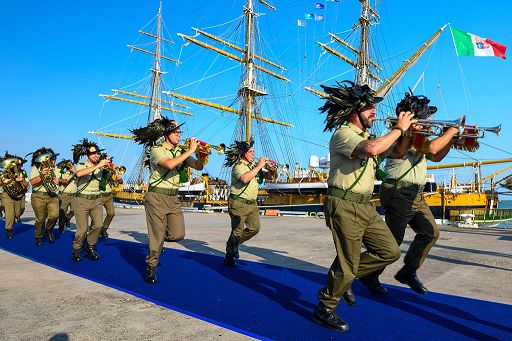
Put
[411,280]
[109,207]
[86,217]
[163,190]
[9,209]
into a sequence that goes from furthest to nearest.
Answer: [109,207]
[9,209]
[86,217]
[163,190]
[411,280]

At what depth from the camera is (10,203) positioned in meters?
9.83

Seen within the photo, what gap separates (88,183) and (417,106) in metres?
5.55

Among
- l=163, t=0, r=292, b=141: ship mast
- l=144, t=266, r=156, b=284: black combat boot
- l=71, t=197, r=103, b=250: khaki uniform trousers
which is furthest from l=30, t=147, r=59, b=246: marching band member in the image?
l=163, t=0, r=292, b=141: ship mast

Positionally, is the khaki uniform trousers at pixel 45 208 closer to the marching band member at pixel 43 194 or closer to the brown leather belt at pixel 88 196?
the marching band member at pixel 43 194

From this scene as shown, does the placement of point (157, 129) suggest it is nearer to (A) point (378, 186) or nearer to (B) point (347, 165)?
(B) point (347, 165)

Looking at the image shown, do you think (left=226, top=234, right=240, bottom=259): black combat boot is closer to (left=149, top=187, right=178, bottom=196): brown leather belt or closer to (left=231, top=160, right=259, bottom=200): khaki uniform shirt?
(left=231, top=160, right=259, bottom=200): khaki uniform shirt

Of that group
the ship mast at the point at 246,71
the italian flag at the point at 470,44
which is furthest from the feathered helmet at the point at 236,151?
the ship mast at the point at 246,71

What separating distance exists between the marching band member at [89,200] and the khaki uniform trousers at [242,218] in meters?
2.31

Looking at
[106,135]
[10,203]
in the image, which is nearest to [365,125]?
[10,203]

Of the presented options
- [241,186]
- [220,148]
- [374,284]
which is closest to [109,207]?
[220,148]

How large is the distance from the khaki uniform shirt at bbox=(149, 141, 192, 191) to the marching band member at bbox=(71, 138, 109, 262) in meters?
1.55

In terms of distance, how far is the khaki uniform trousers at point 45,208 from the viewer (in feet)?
28.0

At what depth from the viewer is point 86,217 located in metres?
6.84

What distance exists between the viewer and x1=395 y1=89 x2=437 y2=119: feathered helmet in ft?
14.6
